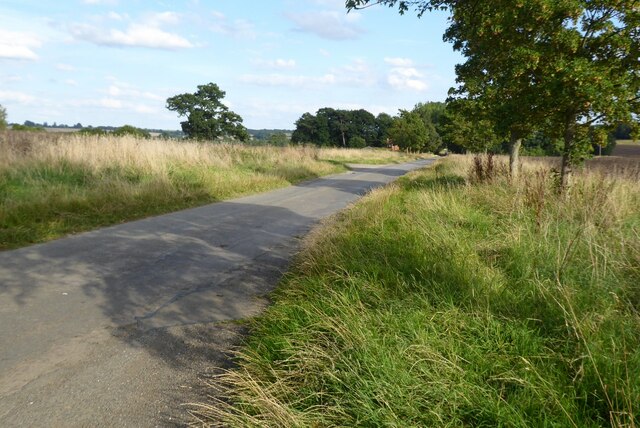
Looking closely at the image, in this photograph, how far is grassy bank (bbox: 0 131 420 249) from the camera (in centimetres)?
762

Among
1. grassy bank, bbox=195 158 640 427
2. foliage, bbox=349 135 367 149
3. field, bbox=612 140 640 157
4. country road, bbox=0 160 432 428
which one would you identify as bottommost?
country road, bbox=0 160 432 428

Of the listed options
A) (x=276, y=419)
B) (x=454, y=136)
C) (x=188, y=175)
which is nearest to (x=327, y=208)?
(x=188, y=175)

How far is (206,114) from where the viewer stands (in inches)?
2643

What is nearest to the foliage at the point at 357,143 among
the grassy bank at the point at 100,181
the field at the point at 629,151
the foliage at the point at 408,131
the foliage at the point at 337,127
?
the foliage at the point at 337,127

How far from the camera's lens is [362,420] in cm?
221

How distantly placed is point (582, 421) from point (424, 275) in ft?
6.47

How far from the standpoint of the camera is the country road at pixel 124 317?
8.85ft

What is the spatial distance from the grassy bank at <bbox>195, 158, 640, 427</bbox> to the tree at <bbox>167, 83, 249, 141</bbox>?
63797mm

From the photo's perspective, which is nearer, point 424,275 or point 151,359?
point 151,359

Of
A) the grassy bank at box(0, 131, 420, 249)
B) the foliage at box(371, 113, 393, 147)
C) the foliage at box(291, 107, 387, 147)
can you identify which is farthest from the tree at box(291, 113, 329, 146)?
the grassy bank at box(0, 131, 420, 249)

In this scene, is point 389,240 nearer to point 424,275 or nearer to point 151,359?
point 424,275

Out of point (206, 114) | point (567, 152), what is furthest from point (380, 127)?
point (567, 152)

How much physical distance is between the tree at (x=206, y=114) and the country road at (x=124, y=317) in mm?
61361

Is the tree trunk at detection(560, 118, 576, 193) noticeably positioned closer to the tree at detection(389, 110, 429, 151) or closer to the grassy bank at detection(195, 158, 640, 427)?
the grassy bank at detection(195, 158, 640, 427)
